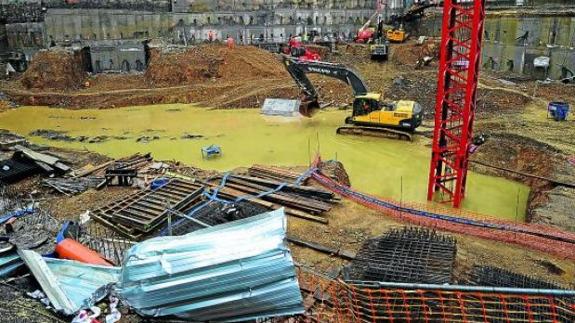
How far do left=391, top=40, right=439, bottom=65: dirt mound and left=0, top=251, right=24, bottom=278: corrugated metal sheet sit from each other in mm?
27250

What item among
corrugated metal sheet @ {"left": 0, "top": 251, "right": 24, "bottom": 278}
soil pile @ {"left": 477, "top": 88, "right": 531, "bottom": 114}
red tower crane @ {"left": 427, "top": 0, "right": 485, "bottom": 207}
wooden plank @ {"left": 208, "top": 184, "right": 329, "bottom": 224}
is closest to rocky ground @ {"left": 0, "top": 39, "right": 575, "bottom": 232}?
soil pile @ {"left": 477, "top": 88, "right": 531, "bottom": 114}

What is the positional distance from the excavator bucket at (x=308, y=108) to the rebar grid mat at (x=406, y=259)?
13840 millimetres

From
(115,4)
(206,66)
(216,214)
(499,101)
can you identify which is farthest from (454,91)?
(115,4)

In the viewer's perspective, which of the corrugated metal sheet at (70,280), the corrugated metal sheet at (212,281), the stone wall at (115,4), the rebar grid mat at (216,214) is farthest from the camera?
the stone wall at (115,4)

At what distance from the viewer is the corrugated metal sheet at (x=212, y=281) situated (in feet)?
17.6

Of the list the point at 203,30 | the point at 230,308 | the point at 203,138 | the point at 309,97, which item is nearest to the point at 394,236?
the point at 230,308

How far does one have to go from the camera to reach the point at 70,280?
632 centimetres

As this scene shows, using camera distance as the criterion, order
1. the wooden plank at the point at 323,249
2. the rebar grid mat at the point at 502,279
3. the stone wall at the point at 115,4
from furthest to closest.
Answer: the stone wall at the point at 115,4, the wooden plank at the point at 323,249, the rebar grid mat at the point at 502,279

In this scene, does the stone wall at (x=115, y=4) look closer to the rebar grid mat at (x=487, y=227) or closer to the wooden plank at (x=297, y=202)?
the wooden plank at (x=297, y=202)

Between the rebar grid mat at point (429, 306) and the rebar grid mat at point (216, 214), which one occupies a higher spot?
the rebar grid mat at point (429, 306)

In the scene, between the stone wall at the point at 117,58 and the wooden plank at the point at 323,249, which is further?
the stone wall at the point at 117,58

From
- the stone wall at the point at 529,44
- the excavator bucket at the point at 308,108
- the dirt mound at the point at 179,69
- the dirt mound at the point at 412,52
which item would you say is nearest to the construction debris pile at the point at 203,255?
the excavator bucket at the point at 308,108

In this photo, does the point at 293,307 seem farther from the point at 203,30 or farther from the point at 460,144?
the point at 203,30

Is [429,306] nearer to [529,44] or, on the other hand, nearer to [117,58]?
[529,44]
